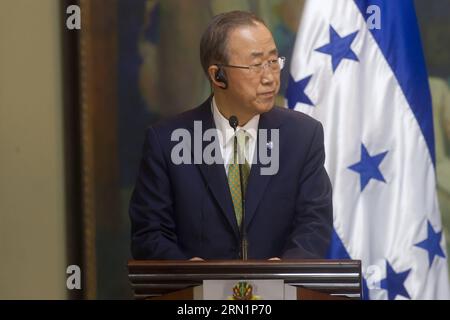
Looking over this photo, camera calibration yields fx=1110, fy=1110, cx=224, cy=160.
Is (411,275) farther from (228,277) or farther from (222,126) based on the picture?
(228,277)

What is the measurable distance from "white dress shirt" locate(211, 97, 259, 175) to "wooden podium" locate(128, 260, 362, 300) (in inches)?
46.1

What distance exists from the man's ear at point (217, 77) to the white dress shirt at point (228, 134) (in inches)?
4.9

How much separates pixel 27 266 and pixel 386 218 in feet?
6.22

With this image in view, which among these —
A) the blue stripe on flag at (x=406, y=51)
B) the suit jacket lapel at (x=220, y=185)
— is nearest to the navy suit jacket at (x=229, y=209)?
the suit jacket lapel at (x=220, y=185)

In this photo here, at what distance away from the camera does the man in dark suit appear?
5441mm

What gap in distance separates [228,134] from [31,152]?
1.07m

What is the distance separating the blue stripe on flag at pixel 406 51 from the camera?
5801mm

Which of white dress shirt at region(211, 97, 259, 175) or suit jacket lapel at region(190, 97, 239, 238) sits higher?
white dress shirt at region(211, 97, 259, 175)

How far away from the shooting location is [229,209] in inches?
213

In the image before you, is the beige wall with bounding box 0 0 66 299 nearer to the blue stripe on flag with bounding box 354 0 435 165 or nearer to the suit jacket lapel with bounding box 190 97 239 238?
the suit jacket lapel with bounding box 190 97 239 238

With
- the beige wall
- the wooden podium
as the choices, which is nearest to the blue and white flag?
the beige wall

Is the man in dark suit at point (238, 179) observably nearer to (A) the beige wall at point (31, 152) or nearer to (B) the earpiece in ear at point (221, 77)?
(B) the earpiece in ear at point (221, 77)
